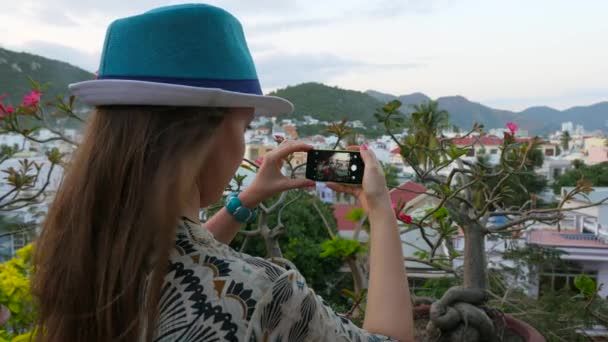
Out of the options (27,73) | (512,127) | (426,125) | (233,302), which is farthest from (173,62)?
(27,73)

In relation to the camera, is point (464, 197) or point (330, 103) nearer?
point (464, 197)

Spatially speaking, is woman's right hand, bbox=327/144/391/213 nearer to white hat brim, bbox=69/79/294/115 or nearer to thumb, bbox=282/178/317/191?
thumb, bbox=282/178/317/191

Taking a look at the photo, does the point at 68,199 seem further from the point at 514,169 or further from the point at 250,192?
the point at 514,169

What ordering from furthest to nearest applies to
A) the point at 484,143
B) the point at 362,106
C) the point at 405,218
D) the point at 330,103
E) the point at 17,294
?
the point at 330,103, the point at 362,106, the point at 484,143, the point at 405,218, the point at 17,294

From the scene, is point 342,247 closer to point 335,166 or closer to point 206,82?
point 335,166

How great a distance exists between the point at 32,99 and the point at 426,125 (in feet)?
3.97

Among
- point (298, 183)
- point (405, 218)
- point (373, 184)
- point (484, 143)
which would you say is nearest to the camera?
point (373, 184)

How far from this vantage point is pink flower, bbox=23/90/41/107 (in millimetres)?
1551

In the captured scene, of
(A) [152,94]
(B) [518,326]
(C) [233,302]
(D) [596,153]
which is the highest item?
(A) [152,94]

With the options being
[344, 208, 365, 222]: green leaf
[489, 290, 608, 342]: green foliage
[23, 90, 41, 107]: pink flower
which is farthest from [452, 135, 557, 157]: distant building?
[23, 90, 41, 107]: pink flower

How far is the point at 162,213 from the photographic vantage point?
550mm

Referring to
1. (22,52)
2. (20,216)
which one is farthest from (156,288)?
(22,52)

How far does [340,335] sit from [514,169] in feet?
3.43

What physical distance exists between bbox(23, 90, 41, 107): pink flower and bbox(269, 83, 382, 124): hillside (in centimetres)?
74
